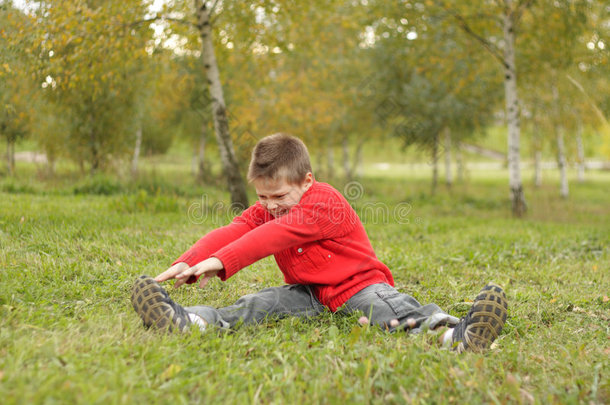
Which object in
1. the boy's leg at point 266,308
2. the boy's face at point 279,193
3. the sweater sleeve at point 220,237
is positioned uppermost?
the boy's face at point 279,193

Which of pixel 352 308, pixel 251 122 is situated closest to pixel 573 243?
pixel 352 308

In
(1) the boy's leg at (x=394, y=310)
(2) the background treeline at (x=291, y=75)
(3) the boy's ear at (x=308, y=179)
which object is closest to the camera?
(1) the boy's leg at (x=394, y=310)

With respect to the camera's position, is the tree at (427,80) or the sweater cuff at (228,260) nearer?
the sweater cuff at (228,260)

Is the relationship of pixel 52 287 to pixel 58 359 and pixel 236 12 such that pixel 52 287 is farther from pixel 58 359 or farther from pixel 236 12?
pixel 236 12

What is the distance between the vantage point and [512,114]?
1029cm

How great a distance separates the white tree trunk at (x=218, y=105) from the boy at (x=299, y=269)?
527cm

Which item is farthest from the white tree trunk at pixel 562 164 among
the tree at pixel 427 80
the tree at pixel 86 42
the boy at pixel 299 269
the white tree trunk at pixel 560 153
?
the boy at pixel 299 269

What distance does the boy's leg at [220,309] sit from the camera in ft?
8.79

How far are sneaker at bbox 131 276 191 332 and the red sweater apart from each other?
0.29 m

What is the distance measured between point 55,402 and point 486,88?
16099 mm

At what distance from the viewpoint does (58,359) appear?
2.16m

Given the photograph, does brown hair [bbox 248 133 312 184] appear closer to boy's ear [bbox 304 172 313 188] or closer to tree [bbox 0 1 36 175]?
boy's ear [bbox 304 172 313 188]

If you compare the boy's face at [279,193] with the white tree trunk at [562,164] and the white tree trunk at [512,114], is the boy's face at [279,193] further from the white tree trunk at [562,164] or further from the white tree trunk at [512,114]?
the white tree trunk at [562,164]

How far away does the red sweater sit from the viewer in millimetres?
2928
